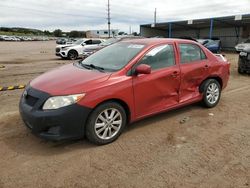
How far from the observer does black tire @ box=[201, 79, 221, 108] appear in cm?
537

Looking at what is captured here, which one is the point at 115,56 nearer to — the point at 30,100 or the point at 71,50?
the point at 30,100

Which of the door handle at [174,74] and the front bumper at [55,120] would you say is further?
the door handle at [174,74]

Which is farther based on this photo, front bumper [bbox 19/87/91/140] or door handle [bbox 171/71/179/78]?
door handle [bbox 171/71/179/78]

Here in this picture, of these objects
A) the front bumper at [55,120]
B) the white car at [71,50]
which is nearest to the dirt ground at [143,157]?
the front bumper at [55,120]

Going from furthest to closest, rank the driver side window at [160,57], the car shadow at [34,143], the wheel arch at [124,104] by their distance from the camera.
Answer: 1. the driver side window at [160,57]
2. the wheel arch at [124,104]
3. the car shadow at [34,143]

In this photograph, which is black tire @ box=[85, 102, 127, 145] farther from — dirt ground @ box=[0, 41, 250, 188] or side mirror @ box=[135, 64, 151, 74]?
side mirror @ box=[135, 64, 151, 74]

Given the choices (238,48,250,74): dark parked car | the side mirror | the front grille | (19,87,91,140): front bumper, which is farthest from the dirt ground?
(238,48,250,74): dark parked car

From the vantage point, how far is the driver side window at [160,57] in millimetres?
4402

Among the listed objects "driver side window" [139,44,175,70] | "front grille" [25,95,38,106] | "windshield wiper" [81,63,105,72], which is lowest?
"front grille" [25,95,38,106]

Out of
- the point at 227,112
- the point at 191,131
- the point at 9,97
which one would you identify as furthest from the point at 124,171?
the point at 9,97

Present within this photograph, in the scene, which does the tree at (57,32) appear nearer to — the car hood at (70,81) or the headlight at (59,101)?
the car hood at (70,81)

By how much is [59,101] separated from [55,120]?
260 mm

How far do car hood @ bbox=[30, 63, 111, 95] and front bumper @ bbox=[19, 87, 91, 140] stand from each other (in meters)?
0.17

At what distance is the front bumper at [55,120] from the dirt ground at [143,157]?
31 centimetres
